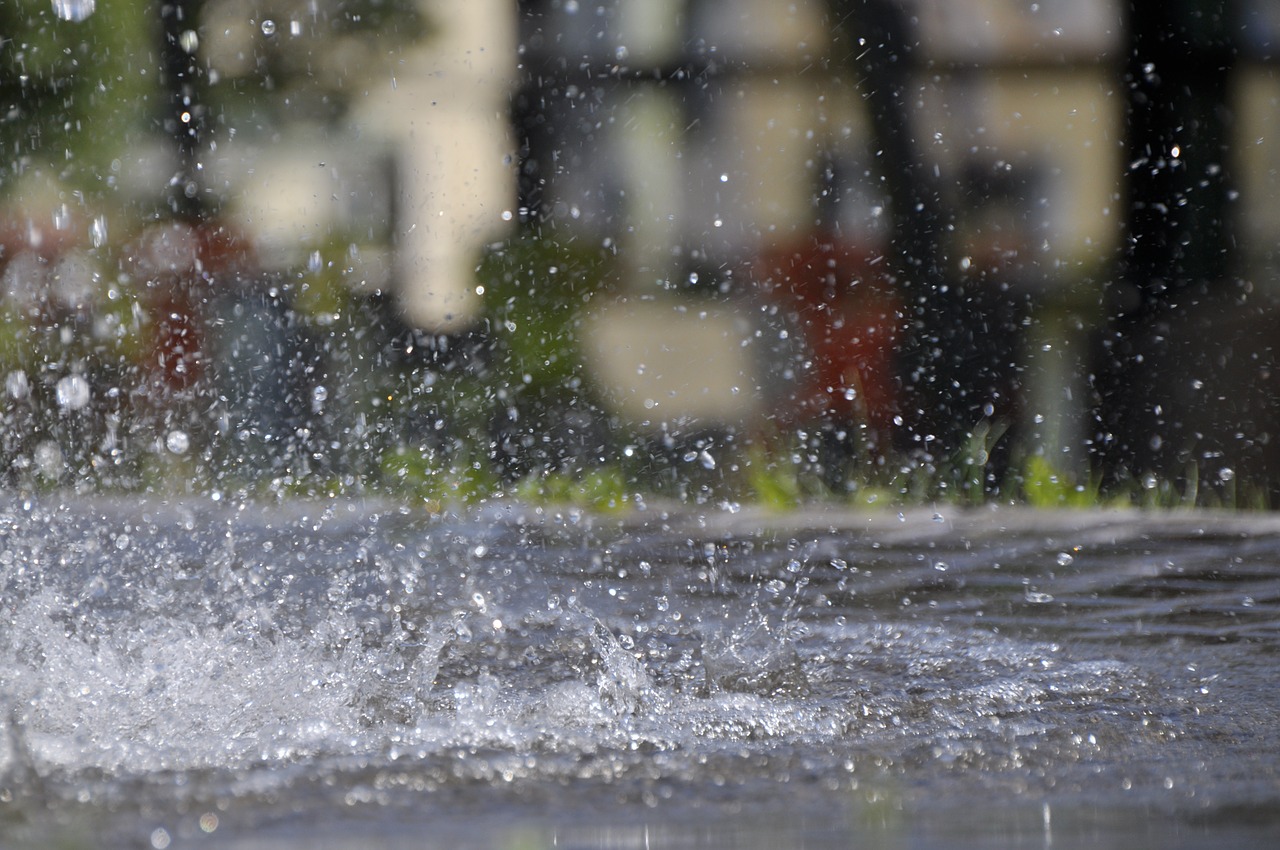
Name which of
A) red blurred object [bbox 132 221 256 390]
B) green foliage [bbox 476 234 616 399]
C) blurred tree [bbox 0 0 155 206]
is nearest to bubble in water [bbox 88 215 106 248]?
blurred tree [bbox 0 0 155 206]

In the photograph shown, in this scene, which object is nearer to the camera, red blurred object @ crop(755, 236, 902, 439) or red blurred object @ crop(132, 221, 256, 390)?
red blurred object @ crop(755, 236, 902, 439)

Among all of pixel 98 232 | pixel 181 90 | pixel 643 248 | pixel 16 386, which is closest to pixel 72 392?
pixel 16 386

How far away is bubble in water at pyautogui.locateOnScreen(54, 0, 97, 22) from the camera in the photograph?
614 cm

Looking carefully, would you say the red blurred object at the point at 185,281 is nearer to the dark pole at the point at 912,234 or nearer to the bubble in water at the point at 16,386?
the bubble in water at the point at 16,386

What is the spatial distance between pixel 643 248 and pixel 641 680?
12.0ft

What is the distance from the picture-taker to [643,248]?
562cm

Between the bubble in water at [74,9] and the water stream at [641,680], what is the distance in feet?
9.75

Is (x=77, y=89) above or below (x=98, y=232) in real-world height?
above

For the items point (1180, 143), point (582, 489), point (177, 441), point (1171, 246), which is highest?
point (1180, 143)

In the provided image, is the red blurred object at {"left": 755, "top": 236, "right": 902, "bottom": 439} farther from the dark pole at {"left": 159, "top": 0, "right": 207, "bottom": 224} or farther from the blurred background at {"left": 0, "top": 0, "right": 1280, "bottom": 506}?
the dark pole at {"left": 159, "top": 0, "right": 207, "bottom": 224}

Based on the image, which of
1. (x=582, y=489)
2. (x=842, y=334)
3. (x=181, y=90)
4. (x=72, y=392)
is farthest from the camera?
(x=181, y=90)

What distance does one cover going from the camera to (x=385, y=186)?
19.9ft

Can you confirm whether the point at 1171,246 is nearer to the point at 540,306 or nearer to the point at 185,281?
the point at 540,306

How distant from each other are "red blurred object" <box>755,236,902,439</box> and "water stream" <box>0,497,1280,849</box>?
1.01 m
